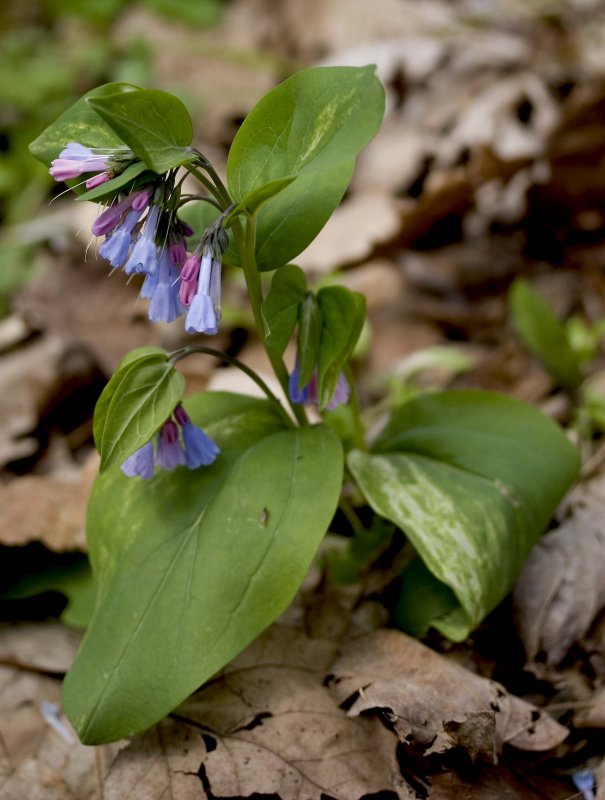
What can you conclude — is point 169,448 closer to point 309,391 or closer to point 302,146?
point 309,391

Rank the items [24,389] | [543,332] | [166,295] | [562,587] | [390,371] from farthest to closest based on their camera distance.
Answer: [390,371], [24,389], [543,332], [562,587], [166,295]

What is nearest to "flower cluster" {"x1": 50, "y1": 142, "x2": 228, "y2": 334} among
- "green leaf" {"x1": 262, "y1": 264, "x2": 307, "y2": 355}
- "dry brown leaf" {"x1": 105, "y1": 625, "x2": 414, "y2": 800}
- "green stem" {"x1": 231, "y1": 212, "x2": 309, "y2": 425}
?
"green stem" {"x1": 231, "y1": 212, "x2": 309, "y2": 425}

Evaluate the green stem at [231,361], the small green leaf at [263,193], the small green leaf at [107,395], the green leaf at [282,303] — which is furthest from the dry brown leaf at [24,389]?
the small green leaf at [263,193]

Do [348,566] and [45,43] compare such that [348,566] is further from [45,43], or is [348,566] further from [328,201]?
[45,43]

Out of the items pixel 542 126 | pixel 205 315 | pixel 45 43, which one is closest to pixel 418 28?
pixel 542 126

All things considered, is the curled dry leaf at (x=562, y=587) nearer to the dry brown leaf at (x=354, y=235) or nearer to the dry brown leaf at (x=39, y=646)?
the dry brown leaf at (x=39, y=646)

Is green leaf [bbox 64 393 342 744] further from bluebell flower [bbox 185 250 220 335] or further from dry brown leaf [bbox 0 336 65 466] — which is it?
dry brown leaf [bbox 0 336 65 466]

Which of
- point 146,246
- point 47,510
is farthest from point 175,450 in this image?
point 47,510
